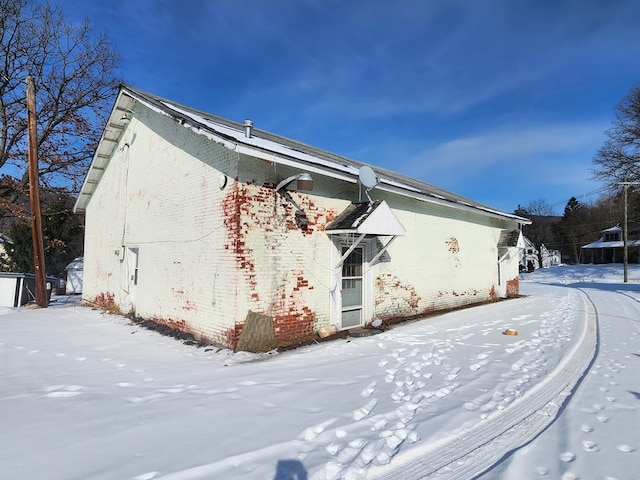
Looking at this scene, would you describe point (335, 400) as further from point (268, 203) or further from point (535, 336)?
point (535, 336)

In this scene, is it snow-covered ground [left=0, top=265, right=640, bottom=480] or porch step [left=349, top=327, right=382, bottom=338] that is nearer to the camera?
snow-covered ground [left=0, top=265, right=640, bottom=480]

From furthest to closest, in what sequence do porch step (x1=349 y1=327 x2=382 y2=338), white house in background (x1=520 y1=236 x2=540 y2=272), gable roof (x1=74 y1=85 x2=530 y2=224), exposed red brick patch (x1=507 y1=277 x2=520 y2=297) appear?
white house in background (x1=520 y1=236 x2=540 y2=272) < exposed red brick patch (x1=507 y1=277 x2=520 y2=297) < porch step (x1=349 y1=327 x2=382 y2=338) < gable roof (x1=74 y1=85 x2=530 y2=224)

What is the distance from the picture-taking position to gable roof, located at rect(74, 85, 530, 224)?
623 cm

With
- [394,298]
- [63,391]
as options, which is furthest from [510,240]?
[63,391]

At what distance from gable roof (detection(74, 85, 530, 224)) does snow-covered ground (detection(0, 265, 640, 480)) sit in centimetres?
334

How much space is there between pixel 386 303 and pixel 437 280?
8.74ft

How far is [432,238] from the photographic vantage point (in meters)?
11.0

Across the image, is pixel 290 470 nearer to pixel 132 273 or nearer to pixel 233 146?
pixel 233 146

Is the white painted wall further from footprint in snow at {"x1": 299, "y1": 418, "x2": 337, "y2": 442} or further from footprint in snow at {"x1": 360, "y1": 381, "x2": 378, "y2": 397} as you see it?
footprint in snow at {"x1": 299, "y1": 418, "x2": 337, "y2": 442}

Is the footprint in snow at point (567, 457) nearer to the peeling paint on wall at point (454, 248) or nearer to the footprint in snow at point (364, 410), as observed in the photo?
the footprint in snow at point (364, 410)

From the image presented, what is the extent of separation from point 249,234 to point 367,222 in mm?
2282

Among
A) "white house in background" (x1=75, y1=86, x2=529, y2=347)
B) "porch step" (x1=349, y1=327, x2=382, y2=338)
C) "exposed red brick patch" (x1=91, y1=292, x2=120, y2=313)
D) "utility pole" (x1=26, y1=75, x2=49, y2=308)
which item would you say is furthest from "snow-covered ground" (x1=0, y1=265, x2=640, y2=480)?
"utility pole" (x1=26, y1=75, x2=49, y2=308)

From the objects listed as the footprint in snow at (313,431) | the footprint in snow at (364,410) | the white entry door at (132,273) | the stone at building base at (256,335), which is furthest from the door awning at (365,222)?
the white entry door at (132,273)

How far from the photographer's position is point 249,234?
6500 mm
